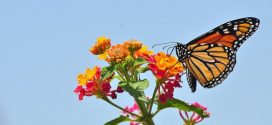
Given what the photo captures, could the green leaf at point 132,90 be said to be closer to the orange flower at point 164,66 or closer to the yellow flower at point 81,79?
the orange flower at point 164,66

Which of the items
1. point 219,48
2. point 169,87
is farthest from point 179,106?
point 219,48

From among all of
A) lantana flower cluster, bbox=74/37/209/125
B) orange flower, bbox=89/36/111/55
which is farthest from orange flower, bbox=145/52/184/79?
orange flower, bbox=89/36/111/55

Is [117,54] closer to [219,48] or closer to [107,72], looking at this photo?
[107,72]

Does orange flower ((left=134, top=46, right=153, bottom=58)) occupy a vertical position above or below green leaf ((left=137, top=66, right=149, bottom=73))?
above

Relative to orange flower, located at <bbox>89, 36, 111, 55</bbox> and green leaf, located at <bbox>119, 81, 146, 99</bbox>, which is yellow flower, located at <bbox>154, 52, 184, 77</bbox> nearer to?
green leaf, located at <bbox>119, 81, 146, 99</bbox>

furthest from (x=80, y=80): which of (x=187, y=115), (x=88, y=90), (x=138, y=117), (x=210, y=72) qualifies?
(x=210, y=72)

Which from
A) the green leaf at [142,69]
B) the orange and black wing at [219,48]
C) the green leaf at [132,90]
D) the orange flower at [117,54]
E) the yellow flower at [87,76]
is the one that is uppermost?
the orange and black wing at [219,48]

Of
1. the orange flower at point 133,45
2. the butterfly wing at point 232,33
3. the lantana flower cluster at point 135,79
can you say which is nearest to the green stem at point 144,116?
the lantana flower cluster at point 135,79

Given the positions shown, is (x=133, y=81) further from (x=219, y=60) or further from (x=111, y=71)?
(x=219, y=60)

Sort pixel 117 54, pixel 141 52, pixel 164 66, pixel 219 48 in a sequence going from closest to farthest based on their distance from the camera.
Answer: pixel 164 66
pixel 117 54
pixel 141 52
pixel 219 48
